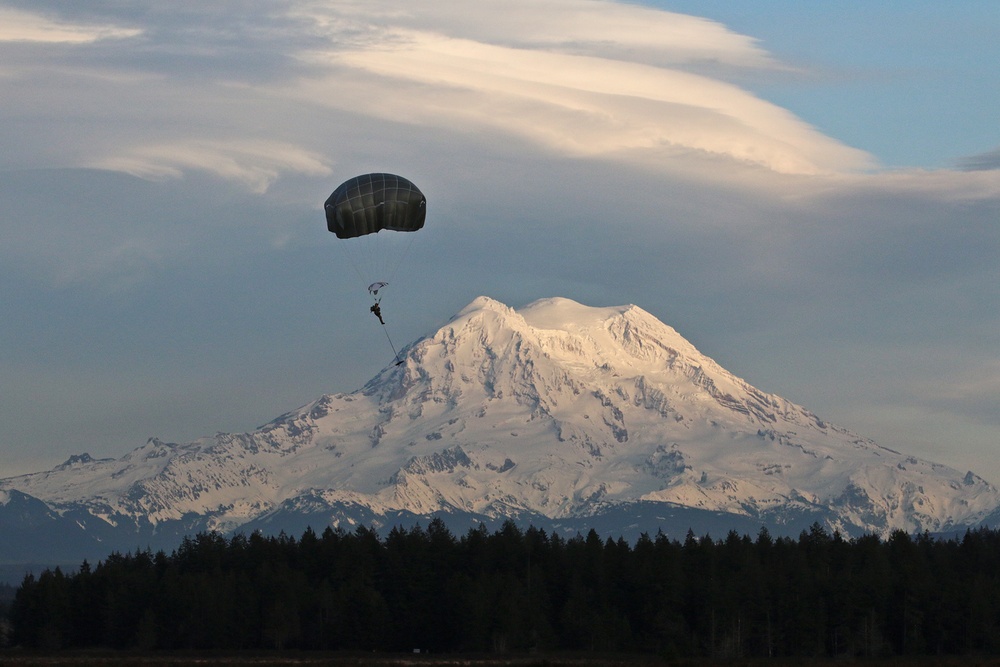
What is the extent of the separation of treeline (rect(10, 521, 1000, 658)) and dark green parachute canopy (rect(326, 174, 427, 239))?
1447 inches

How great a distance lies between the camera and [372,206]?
117 meters

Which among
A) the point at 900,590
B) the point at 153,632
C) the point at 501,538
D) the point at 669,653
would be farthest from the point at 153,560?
the point at 900,590

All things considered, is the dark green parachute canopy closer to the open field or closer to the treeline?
the open field

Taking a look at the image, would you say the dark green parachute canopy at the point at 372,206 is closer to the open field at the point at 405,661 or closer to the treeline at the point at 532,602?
the open field at the point at 405,661

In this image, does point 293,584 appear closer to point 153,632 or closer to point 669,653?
point 153,632

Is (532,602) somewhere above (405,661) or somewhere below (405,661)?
above

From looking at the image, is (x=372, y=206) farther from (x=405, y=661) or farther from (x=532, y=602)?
(x=532, y=602)

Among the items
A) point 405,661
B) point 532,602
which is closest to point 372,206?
point 405,661

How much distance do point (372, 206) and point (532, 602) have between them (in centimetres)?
4297

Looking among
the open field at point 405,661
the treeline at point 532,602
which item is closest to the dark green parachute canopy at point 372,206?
the open field at point 405,661

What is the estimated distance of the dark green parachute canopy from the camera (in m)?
117

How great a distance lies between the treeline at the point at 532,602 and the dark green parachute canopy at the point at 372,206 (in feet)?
121

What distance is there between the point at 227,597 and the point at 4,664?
29718mm

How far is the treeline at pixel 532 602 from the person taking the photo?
135 m
